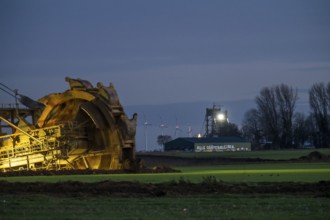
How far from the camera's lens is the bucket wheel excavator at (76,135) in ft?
145

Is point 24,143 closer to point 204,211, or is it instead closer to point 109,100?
point 109,100

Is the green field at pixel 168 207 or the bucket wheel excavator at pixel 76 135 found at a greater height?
the bucket wheel excavator at pixel 76 135

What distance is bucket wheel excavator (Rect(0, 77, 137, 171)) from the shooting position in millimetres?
44312

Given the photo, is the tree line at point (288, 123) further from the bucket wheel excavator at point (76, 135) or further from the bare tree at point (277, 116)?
the bucket wheel excavator at point (76, 135)

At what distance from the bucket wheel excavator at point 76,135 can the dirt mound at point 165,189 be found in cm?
1515

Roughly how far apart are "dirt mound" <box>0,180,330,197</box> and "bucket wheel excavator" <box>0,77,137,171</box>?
15.2 m

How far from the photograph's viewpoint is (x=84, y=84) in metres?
45.8

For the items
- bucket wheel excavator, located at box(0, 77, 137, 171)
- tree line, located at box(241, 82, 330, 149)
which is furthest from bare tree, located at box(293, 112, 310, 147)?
bucket wheel excavator, located at box(0, 77, 137, 171)

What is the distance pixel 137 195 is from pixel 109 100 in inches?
799

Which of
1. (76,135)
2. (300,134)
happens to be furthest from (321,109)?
(76,135)

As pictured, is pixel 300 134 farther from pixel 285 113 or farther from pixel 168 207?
pixel 168 207

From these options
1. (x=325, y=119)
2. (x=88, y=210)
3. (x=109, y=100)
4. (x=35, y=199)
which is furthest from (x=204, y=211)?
(x=325, y=119)

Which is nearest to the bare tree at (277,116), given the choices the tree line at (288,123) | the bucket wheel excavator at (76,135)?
the tree line at (288,123)

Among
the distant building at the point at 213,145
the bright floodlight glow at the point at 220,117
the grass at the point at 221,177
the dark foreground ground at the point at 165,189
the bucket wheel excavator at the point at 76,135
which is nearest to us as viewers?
the dark foreground ground at the point at 165,189
